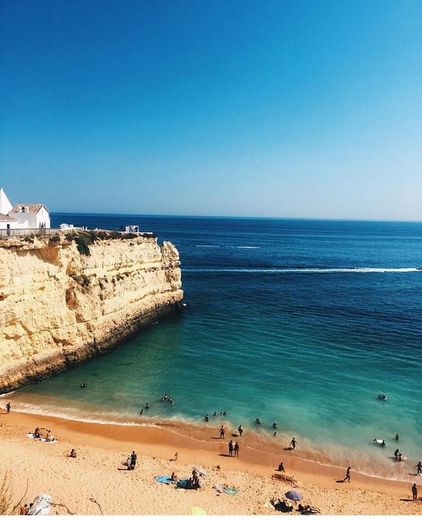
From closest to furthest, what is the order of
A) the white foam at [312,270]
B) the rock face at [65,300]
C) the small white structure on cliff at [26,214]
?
the rock face at [65,300] < the small white structure on cliff at [26,214] < the white foam at [312,270]

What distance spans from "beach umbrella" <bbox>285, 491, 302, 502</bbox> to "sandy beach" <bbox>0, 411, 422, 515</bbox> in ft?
1.14

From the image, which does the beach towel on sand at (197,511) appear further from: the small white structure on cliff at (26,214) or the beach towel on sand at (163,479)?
the small white structure on cliff at (26,214)

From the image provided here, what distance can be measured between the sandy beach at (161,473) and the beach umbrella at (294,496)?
348 mm

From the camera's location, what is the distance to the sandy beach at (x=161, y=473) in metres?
17.8

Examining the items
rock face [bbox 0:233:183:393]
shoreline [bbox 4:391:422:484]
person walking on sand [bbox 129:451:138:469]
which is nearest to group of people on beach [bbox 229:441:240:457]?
shoreline [bbox 4:391:422:484]

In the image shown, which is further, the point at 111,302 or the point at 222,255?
the point at 222,255

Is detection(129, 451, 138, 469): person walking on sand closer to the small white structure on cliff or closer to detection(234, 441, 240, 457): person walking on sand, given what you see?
detection(234, 441, 240, 457): person walking on sand

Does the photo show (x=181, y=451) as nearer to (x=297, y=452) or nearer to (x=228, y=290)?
(x=297, y=452)

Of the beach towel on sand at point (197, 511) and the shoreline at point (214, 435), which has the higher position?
the beach towel on sand at point (197, 511)

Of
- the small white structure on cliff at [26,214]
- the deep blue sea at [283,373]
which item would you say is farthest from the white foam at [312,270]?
the small white structure on cliff at [26,214]

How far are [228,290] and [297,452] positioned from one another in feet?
117

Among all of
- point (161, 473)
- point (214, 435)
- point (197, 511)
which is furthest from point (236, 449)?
point (197, 511)

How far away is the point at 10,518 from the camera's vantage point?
7.64 m

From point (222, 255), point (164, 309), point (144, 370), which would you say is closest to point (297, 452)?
point (144, 370)
